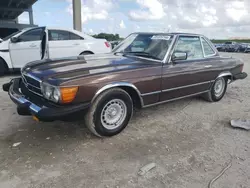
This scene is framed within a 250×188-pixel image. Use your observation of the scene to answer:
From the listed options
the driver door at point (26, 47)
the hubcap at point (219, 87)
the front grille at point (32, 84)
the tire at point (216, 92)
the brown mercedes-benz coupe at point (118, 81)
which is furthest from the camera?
the driver door at point (26, 47)

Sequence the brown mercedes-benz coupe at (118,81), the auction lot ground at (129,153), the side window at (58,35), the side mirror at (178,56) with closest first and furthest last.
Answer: the auction lot ground at (129,153) < the brown mercedes-benz coupe at (118,81) < the side mirror at (178,56) < the side window at (58,35)

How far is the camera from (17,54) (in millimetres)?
6840

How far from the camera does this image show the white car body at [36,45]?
6.68 m

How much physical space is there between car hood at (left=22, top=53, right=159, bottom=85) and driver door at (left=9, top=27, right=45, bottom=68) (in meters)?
3.81

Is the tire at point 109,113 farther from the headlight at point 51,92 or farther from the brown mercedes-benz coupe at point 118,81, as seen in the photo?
the headlight at point 51,92

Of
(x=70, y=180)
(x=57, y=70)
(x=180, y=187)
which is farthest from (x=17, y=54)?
(x=180, y=187)

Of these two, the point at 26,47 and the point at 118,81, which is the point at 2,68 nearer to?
the point at 26,47

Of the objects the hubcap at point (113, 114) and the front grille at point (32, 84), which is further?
the hubcap at point (113, 114)

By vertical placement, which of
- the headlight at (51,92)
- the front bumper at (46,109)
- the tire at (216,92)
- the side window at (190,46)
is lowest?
the tire at (216,92)

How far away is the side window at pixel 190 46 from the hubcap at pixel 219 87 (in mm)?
940

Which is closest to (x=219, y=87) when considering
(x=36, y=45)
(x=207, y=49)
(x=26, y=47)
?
(x=207, y=49)

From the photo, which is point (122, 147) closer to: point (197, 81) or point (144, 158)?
point (144, 158)

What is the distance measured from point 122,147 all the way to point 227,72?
325 centimetres

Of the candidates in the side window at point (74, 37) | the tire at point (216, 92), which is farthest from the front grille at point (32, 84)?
the side window at point (74, 37)
